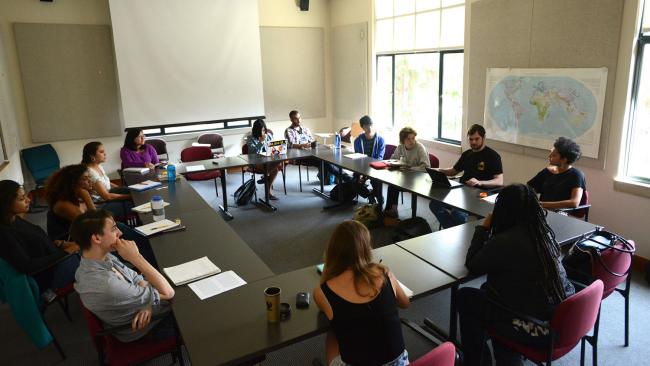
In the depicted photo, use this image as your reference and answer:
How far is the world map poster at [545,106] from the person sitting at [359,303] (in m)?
3.45

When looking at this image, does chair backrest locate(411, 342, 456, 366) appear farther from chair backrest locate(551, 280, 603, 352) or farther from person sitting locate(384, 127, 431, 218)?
person sitting locate(384, 127, 431, 218)

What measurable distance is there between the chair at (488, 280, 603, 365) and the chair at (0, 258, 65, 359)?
270 centimetres

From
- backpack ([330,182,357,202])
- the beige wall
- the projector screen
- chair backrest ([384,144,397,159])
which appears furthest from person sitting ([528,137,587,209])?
the beige wall

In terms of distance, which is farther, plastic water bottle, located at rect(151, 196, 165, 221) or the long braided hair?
plastic water bottle, located at rect(151, 196, 165, 221)

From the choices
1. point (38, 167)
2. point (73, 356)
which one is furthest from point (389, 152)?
point (38, 167)

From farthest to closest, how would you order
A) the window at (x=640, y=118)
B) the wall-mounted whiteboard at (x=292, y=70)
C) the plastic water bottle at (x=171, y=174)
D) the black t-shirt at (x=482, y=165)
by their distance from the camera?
the wall-mounted whiteboard at (x=292, y=70) → the plastic water bottle at (x=171, y=174) → the black t-shirt at (x=482, y=165) → the window at (x=640, y=118)

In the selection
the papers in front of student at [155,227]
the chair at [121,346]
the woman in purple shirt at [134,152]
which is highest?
the woman in purple shirt at [134,152]

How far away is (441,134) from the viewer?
21.9 ft

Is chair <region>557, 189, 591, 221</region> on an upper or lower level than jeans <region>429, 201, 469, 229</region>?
upper

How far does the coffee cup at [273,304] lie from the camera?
2.03 metres

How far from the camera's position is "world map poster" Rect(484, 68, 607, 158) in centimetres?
432

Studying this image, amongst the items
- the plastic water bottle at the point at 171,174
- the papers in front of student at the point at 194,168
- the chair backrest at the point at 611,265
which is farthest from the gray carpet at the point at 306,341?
the plastic water bottle at the point at 171,174

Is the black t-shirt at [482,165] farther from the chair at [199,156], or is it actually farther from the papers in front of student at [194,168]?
the chair at [199,156]

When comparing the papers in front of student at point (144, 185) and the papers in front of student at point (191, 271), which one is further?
the papers in front of student at point (144, 185)
